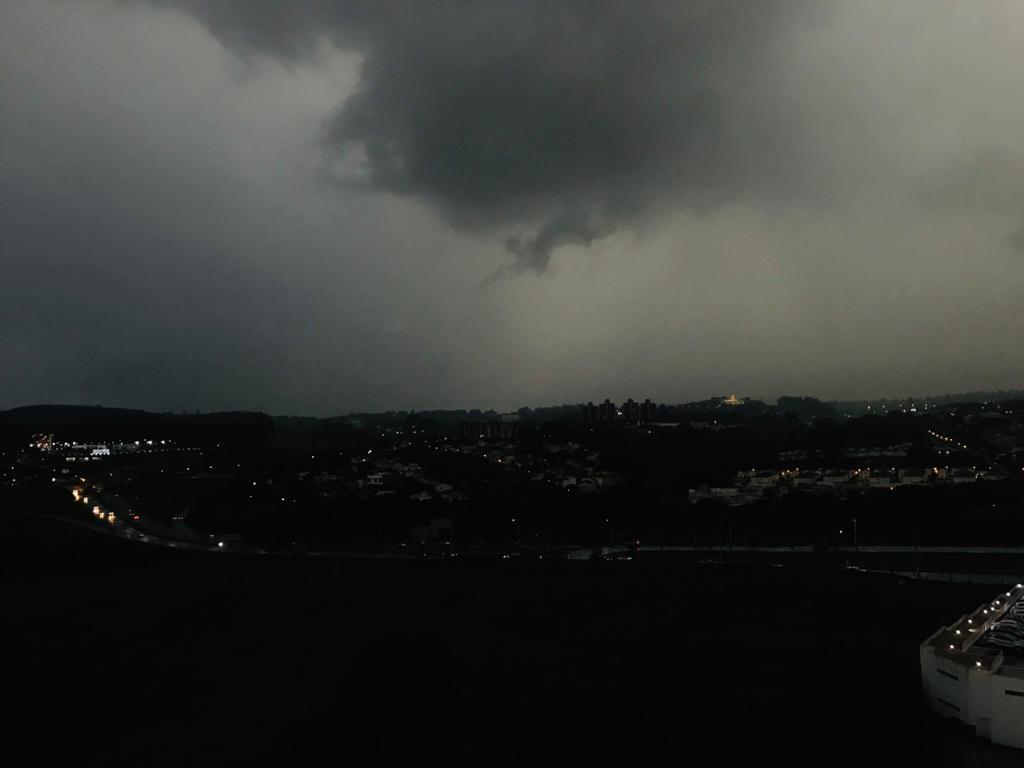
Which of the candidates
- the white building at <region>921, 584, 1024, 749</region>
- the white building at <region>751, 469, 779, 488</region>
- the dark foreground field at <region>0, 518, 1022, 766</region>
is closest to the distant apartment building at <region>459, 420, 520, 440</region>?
the white building at <region>751, 469, 779, 488</region>

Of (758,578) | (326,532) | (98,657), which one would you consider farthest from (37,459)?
(758,578)

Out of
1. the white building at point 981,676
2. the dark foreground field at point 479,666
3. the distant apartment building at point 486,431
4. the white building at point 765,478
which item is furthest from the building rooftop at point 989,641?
the distant apartment building at point 486,431

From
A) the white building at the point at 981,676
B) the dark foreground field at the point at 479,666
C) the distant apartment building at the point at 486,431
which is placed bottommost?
the dark foreground field at the point at 479,666

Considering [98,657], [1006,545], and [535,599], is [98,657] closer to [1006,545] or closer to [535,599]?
[535,599]

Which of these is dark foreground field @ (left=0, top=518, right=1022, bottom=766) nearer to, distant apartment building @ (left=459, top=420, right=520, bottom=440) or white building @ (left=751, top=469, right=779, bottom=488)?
white building @ (left=751, top=469, right=779, bottom=488)

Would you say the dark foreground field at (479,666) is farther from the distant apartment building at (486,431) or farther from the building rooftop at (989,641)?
the distant apartment building at (486,431)

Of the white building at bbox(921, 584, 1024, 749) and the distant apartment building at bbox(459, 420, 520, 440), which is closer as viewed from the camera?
the white building at bbox(921, 584, 1024, 749)
